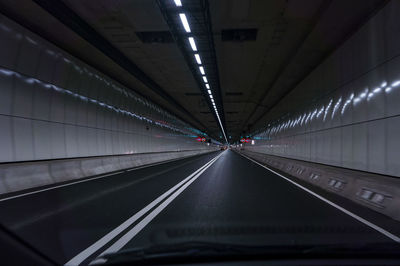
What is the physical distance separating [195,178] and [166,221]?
7912 millimetres

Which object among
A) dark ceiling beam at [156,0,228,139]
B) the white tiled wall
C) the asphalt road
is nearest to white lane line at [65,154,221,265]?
the asphalt road

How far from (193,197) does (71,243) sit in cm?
446

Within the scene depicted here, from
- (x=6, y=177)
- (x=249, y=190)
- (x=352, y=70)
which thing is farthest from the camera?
(x=352, y=70)

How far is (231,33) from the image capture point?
12516mm

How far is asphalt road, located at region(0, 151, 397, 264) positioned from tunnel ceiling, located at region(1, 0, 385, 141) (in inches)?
263

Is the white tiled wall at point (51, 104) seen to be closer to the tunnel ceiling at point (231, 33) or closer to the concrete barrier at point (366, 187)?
the tunnel ceiling at point (231, 33)

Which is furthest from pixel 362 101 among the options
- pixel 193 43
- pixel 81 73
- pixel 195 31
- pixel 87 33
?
pixel 81 73

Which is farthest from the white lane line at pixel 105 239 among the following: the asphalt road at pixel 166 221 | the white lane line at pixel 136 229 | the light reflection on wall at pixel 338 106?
the light reflection on wall at pixel 338 106

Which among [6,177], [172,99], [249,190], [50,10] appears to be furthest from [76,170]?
[172,99]

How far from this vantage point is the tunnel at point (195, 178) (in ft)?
13.7

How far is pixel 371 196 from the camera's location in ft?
23.1

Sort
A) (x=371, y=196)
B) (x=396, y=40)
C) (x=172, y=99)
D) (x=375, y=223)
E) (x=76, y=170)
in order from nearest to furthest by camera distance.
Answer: (x=375, y=223), (x=371, y=196), (x=396, y=40), (x=76, y=170), (x=172, y=99)

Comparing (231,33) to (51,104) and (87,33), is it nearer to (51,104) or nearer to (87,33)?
(87,33)

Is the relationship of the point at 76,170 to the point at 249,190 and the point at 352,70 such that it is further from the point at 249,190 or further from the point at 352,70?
the point at 352,70
